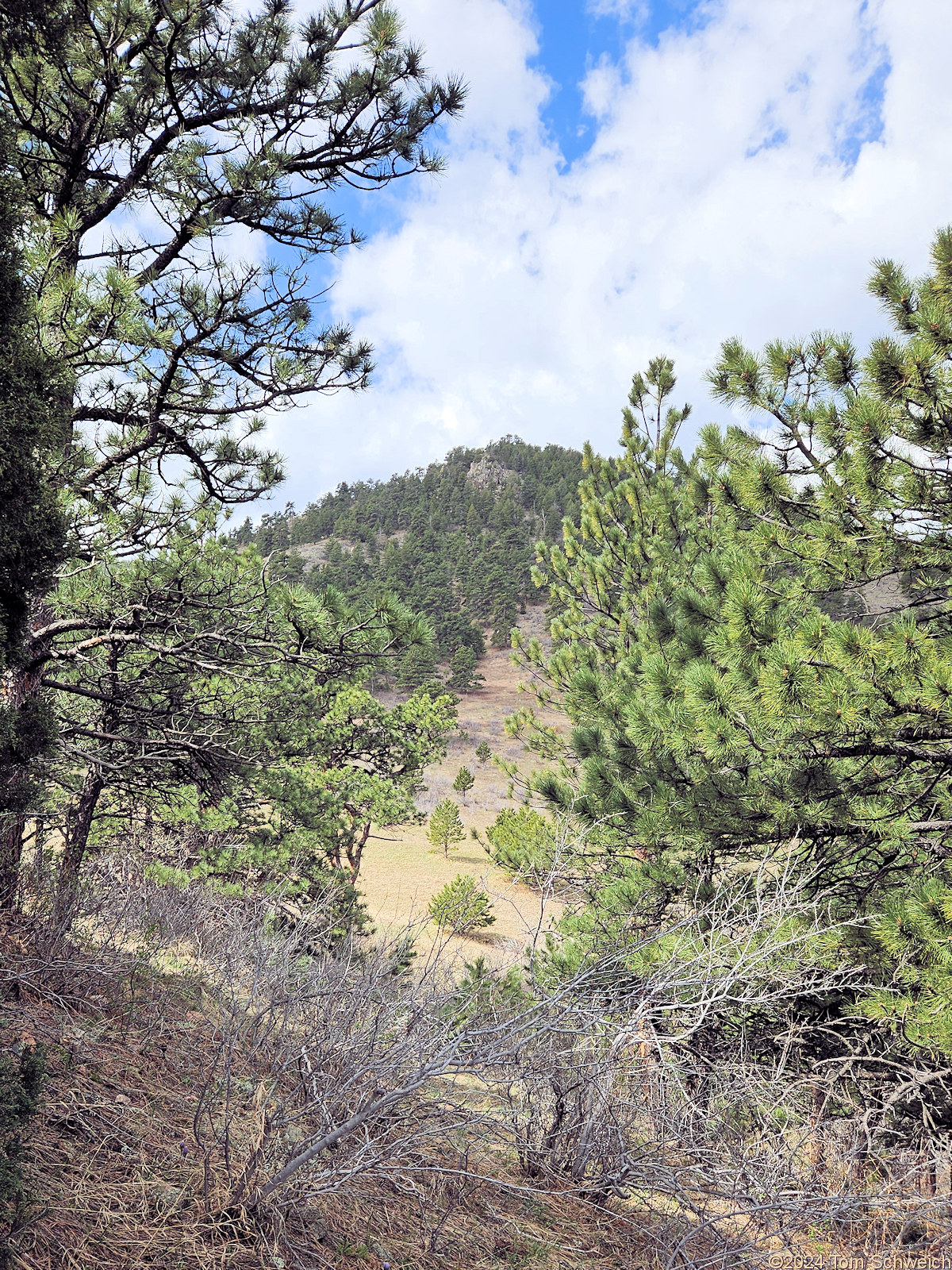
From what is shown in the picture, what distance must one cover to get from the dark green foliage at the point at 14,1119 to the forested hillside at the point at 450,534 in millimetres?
35531

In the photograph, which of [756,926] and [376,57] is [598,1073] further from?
[376,57]

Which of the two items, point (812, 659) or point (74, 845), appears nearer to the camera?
point (812, 659)

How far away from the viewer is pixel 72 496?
12.0 ft

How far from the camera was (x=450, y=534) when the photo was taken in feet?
257

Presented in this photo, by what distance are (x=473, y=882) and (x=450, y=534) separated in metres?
74.8

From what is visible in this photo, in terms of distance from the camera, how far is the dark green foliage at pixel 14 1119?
1.92 metres

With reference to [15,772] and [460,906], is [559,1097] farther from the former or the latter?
[15,772]

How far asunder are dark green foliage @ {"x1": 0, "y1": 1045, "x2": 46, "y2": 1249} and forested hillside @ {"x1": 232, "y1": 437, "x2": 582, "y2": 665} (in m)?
35.5

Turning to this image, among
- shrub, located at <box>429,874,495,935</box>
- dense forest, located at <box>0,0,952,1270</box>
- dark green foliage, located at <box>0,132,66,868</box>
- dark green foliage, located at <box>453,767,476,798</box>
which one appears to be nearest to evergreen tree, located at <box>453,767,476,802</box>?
dark green foliage, located at <box>453,767,476,798</box>

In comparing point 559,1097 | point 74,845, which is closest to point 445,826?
point 74,845

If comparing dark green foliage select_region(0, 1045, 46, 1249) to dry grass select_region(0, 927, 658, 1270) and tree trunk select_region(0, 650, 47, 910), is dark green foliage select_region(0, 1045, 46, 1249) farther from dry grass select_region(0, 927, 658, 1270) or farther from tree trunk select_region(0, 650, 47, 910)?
tree trunk select_region(0, 650, 47, 910)

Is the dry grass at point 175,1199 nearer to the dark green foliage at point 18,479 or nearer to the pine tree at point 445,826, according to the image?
the dark green foliage at point 18,479

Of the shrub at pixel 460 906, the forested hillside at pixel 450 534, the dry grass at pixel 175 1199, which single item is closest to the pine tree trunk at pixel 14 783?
Answer: the dry grass at pixel 175 1199

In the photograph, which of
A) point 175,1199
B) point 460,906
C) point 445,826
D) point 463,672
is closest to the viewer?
point 175,1199
